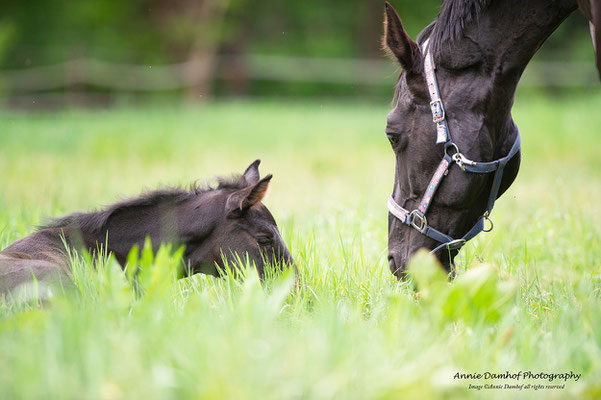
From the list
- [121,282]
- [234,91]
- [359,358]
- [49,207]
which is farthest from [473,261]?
[234,91]

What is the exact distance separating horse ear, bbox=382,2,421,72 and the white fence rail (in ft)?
62.9

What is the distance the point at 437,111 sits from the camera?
3.20 metres

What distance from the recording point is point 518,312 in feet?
9.10

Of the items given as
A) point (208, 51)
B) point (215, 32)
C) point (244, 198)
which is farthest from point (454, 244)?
point (208, 51)

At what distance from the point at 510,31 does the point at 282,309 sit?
6.25ft

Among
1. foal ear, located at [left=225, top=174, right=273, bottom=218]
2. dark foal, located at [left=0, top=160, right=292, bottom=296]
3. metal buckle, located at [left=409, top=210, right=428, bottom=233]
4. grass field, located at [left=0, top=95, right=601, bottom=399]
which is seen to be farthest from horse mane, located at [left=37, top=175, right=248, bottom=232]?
metal buckle, located at [left=409, top=210, right=428, bottom=233]

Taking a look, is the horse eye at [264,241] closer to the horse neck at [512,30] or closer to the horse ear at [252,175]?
the horse ear at [252,175]

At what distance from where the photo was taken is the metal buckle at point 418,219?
3291 mm

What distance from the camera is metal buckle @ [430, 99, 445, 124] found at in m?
3.19

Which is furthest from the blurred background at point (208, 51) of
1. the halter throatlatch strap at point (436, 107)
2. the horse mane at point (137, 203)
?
the halter throatlatch strap at point (436, 107)

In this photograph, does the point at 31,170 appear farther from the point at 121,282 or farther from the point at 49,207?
the point at 121,282

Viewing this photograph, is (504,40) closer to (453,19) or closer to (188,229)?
(453,19)

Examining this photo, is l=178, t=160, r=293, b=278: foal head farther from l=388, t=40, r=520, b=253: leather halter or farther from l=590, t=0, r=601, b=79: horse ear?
l=590, t=0, r=601, b=79: horse ear

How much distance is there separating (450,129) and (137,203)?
2.02 meters
